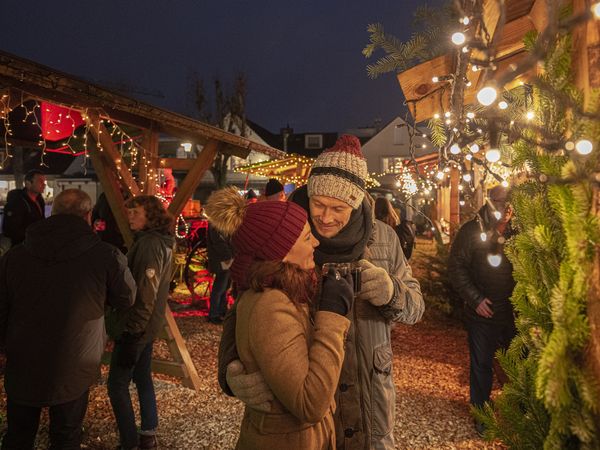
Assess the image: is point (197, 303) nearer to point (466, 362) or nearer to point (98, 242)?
point (466, 362)

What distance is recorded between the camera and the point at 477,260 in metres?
3.93

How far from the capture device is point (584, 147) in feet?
3.48

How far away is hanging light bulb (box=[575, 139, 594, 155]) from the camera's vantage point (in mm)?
1054

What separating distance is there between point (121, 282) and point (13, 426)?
1.04 meters

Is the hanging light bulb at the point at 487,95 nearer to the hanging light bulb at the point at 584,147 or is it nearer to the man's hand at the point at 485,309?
the hanging light bulb at the point at 584,147

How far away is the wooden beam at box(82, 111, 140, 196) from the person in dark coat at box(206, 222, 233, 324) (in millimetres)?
2093


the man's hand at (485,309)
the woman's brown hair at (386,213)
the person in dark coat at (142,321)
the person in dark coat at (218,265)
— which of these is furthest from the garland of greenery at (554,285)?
the person in dark coat at (218,265)

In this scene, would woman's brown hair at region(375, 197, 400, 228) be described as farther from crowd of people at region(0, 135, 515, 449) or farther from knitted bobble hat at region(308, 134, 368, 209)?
knitted bobble hat at region(308, 134, 368, 209)

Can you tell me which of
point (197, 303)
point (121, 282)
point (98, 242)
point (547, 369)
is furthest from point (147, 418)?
point (197, 303)

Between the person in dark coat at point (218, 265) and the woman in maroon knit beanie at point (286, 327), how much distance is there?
500 cm

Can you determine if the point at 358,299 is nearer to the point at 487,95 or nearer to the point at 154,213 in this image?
the point at 487,95

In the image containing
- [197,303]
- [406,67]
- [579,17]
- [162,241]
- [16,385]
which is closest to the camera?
[579,17]

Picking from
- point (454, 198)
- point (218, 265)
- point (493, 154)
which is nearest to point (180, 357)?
point (218, 265)

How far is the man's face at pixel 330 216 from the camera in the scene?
2355mm
